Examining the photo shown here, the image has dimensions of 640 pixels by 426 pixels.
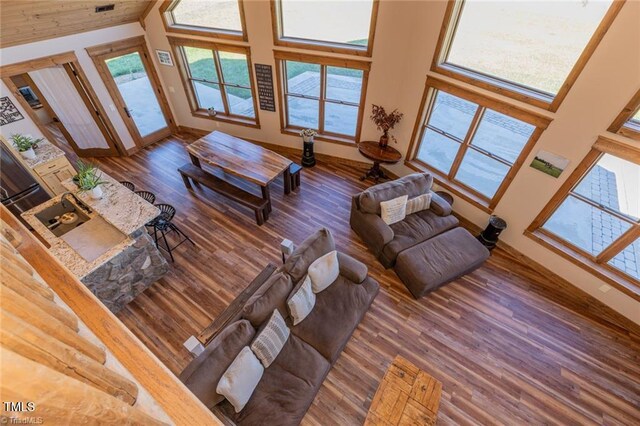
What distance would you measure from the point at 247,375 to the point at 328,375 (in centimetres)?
115

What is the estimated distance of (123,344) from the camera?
3.39 feet

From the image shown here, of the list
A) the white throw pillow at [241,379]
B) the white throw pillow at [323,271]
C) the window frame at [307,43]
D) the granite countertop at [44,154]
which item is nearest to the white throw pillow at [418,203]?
the white throw pillow at [323,271]

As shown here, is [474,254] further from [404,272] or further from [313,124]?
[313,124]

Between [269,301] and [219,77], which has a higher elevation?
[219,77]

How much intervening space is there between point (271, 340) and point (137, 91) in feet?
22.2

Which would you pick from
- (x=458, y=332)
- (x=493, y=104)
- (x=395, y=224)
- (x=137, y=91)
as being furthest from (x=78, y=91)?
(x=458, y=332)

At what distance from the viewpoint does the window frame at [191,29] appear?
5438 mm

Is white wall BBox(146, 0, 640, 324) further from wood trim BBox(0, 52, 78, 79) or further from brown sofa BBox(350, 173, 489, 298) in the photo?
wood trim BBox(0, 52, 78, 79)

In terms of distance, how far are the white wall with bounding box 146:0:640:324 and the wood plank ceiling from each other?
78cm

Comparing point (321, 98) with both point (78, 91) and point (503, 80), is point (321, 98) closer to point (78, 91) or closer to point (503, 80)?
point (503, 80)

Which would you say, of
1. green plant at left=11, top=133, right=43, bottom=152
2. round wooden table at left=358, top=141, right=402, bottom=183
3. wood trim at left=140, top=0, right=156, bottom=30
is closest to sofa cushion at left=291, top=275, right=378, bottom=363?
round wooden table at left=358, top=141, right=402, bottom=183

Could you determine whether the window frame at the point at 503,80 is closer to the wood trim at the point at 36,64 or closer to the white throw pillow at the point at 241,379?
the white throw pillow at the point at 241,379

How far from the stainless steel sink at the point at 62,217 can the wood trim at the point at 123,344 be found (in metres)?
3.16

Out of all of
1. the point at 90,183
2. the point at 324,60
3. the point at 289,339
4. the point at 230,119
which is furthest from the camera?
the point at 230,119
